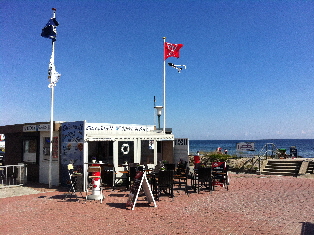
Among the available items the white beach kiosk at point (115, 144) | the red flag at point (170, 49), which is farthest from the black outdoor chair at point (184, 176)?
the red flag at point (170, 49)

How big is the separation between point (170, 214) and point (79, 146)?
5.08 m

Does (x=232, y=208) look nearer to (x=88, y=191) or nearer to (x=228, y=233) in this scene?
(x=228, y=233)

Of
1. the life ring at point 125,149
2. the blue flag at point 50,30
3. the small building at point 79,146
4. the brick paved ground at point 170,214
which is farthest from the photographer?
the life ring at point 125,149

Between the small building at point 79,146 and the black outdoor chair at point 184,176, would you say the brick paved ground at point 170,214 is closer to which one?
the black outdoor chair at point 184,176

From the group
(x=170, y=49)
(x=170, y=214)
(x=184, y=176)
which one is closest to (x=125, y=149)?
(x=184, y=176)

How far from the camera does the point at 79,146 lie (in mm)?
11133

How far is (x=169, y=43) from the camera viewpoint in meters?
16.4

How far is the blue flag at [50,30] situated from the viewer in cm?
1205

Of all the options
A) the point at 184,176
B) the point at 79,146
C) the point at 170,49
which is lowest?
the point at 184,176

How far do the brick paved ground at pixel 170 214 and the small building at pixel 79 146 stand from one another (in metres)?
1.67

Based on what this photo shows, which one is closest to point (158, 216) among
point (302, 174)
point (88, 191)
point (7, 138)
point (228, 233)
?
point (228, 233)

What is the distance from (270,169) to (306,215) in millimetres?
10229

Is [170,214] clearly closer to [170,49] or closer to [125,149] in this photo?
[125,149]

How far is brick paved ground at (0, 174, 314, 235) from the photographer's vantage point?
6.28 meters
